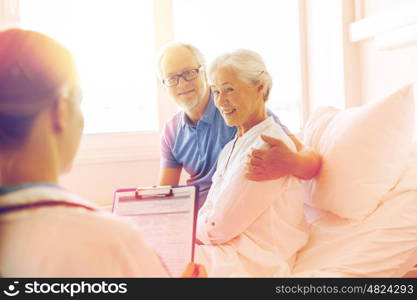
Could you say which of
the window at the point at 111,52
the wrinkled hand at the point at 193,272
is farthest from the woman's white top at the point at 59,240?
the window at the point at 111,52

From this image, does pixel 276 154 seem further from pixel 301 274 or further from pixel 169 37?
pixel 169 37

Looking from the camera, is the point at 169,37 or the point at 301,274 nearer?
the point at 301,274

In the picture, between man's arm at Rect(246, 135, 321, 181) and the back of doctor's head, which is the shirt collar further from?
the back of doctor's head

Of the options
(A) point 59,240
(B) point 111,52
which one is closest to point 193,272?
(A) point 59,240

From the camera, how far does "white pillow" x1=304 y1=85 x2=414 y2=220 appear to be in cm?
101

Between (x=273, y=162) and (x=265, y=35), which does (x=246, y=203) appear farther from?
(x=265, y=35)

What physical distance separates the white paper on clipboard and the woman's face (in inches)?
10.9

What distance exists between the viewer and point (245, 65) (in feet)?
3.08

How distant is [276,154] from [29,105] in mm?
607

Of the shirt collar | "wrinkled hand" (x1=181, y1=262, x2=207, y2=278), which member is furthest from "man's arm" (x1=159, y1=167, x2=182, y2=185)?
"wrinkled hand" (x1=181, y1=262, x2=207, y2=278)

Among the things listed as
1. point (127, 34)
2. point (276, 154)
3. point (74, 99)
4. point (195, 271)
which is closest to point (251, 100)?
point (276, 154)

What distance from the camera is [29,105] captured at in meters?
0.38

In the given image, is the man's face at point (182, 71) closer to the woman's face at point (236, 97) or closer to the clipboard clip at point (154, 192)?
the woman's face at point (236, 97)

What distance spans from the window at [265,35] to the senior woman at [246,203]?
896 mm
